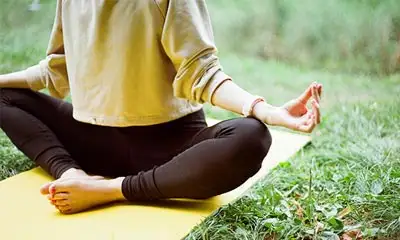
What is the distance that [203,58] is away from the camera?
41.5 inches

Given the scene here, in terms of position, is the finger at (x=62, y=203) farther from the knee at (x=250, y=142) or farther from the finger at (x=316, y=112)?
the finger at (x=316, y=112)

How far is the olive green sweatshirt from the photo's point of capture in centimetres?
105

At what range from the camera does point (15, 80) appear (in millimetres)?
1293

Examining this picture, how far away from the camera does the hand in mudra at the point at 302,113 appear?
94cm

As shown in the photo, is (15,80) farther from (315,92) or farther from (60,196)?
(315,92)

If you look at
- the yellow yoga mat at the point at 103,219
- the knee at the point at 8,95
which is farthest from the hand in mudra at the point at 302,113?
the knee at the point at 8,95

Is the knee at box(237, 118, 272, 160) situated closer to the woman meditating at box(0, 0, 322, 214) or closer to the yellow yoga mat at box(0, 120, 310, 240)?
the woman meditating at box(0, 0, 322, 214)

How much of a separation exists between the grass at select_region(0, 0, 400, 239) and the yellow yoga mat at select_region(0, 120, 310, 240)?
0.05 m

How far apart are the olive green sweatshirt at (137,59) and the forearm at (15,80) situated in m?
0.14

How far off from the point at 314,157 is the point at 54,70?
0.63 m

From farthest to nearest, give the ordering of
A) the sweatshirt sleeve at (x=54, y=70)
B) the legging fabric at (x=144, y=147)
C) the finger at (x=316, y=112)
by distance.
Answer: the sweatshirt sleeve at (x=54, y=70)
the legging fabric at (x=144, y=147)
the finger at (x=316, y=112)

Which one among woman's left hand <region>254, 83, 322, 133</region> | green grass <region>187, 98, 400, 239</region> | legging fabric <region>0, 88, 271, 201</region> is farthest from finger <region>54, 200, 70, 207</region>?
woman's left hand <region>254, 83, 322, 133</region>

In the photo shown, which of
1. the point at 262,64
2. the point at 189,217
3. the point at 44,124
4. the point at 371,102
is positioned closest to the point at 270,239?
the point at 189,217

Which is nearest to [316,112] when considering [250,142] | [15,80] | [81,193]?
[250,142]
